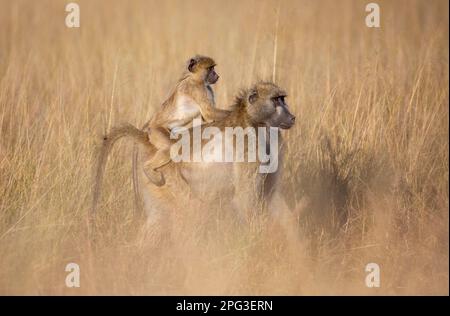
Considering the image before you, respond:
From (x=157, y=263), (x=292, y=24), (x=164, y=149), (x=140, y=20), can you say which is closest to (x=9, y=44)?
(x=140, y=20)

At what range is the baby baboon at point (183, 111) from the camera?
18.9 feet

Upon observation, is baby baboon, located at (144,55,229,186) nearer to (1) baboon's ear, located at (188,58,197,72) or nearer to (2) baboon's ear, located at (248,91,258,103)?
(1) baboon's ear, located at (188,58,197,72)

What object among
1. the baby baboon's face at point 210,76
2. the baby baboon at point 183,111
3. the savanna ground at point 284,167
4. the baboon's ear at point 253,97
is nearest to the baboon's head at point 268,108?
the baboon's ear at point 253,97

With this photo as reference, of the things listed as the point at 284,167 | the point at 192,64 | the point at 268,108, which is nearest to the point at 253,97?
the point at 268,108

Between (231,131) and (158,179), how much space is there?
1.93ft

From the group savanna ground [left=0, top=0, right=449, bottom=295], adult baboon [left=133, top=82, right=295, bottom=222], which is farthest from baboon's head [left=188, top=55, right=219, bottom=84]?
savanna ground [left=0, top=0, right=449, bottom=295]

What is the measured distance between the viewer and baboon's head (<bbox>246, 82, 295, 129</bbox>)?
19.0 feet

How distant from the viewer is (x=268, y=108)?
19.1 ft

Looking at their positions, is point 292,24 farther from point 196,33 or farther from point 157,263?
point 157,263

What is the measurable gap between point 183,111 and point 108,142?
0.57 meters

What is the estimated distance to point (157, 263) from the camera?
5.27 meters

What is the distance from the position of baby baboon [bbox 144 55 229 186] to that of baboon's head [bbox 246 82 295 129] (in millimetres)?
266

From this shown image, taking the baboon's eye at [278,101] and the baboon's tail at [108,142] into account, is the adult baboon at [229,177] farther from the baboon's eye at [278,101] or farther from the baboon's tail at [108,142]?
the baboon's tail at [108,142]

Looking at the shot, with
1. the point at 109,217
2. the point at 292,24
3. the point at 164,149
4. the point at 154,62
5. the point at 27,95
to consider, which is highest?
the point at 292,24
